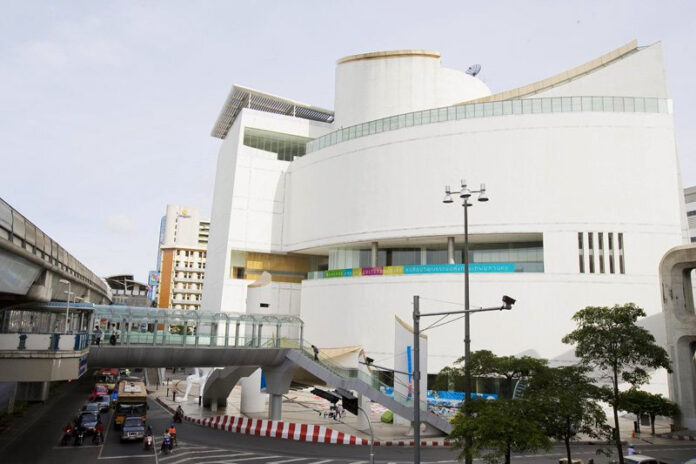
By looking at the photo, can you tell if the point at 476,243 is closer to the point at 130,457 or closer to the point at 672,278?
the point at 672,278

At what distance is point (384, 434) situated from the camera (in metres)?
37.6

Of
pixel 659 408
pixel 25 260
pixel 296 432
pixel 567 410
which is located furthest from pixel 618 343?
pixel 25 260

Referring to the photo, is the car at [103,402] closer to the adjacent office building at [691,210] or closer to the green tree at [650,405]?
the green tree at [650,405]

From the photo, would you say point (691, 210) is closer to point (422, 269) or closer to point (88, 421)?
point (422, 269)

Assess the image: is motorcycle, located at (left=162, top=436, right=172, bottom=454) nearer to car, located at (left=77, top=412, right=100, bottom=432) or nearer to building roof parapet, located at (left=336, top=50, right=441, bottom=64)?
car, located at (left=77, top=412, right=100, bottom=432)

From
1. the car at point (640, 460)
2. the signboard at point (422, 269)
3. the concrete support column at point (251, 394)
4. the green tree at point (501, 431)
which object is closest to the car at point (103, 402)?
the concrete support column at point (251, 394)

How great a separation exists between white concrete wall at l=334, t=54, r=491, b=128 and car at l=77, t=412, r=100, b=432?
153 ft

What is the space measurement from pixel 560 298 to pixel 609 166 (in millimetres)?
12776

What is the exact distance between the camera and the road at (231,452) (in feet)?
98.0

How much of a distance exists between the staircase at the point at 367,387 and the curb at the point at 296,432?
65.2 inches

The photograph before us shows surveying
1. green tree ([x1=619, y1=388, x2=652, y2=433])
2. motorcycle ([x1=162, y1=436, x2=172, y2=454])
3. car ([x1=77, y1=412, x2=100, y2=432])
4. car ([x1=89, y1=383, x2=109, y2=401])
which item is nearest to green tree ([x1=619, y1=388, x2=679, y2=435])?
green tree ([x1=619, y1=388, x2=652, y2=433])

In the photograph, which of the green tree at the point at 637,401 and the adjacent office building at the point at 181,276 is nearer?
the green tree at the point at 637,401

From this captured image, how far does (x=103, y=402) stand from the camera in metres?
52.2

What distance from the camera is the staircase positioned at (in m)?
35.6
